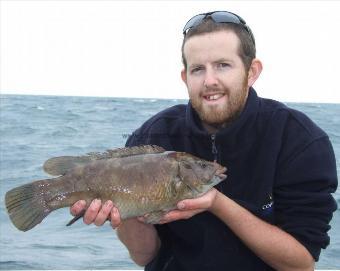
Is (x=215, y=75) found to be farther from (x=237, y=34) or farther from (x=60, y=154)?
(x=60, y=154)

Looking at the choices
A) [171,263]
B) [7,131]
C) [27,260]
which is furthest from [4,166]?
[171,263]

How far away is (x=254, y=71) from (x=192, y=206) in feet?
3.48

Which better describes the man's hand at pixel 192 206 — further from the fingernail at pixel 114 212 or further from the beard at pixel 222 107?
the beard at pixel 222 107

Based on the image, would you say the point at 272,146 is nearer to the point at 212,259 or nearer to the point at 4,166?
the point at 212,259

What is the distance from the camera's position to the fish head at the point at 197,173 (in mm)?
2998

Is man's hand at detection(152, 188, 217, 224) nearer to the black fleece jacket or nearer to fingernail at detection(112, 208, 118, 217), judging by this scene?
fingernail at detection(112, 208, 118, 217)

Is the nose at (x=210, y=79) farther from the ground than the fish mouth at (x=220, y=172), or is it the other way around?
the nose at (x=210, y=79)

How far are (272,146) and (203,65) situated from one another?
703 mm

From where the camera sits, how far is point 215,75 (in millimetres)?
3121

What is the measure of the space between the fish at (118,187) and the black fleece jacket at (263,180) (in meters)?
0.38

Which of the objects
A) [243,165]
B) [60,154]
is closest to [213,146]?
[243,165]

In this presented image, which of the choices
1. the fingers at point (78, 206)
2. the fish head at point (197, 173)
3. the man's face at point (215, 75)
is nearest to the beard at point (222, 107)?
the man's face at point (215, 75)

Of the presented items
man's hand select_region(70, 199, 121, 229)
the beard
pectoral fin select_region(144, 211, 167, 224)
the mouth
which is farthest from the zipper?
man's hand select_region(70, 199, 121, 229)

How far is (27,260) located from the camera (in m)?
6.45
